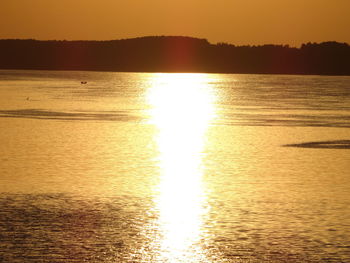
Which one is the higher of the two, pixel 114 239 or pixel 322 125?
pixel 322 125

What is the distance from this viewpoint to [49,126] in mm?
51969

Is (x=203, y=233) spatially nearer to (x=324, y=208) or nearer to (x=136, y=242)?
(x=136, y=242)

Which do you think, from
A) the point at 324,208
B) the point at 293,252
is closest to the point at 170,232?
the point at 293,252

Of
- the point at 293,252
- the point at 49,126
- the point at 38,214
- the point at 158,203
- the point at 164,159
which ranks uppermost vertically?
the point at 49,126

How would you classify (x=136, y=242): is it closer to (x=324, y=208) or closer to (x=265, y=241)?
(x=265, y=241)

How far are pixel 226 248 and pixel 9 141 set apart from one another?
1024 inches

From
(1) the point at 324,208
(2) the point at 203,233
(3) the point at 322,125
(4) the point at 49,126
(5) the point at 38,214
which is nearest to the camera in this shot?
(2) the point at 203,233

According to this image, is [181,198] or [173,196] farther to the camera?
[173,196]

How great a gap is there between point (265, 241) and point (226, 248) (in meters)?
1.24

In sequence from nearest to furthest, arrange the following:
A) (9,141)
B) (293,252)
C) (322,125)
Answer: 1. (293,252)
2. (9,141)
3. (322,125)

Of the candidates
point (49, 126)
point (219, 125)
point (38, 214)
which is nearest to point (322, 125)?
point (219, 125)

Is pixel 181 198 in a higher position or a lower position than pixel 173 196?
lower

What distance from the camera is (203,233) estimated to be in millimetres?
18859

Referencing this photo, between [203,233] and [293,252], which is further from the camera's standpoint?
[203,233]
